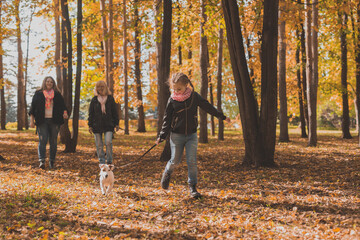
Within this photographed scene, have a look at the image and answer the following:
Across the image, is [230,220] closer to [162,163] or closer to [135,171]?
[135,171]

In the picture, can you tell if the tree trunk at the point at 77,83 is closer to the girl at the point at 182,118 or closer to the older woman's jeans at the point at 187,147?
the girl at the point at 182,118

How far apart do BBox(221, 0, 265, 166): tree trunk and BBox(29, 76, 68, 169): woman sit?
435 cm

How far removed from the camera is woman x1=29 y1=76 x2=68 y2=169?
310 inches

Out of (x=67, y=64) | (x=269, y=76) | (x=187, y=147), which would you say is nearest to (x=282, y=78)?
(x=269, y=76)

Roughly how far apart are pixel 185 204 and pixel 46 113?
4645 millimetres

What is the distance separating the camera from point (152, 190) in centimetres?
609

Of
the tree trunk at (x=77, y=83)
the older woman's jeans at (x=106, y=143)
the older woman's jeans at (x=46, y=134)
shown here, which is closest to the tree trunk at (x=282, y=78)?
the tree trunk at (x=77, y=83)

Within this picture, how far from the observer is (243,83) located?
7703 millimetres

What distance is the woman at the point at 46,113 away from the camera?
786 centimetres

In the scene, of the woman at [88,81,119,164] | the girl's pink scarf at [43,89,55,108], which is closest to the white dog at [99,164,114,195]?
the woman at [88,81,119,164]

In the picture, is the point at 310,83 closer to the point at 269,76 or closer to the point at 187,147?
the point at 269,76

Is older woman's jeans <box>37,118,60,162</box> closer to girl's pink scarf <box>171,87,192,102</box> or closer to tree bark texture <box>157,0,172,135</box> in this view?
tree bark texture <box>157,0,172,135</box>

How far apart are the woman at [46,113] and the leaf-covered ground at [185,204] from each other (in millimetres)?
786

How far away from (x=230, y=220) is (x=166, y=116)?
187 cm
